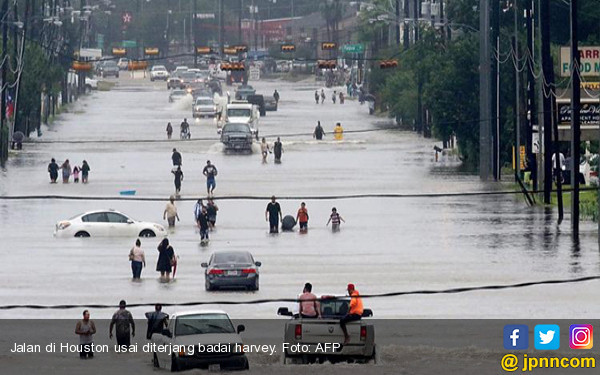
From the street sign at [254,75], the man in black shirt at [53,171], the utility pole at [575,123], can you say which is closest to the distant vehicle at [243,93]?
the street sign at [254,75]

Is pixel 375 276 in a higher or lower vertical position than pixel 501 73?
lower

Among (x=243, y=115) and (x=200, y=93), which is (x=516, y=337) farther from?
(x=200, y=93)

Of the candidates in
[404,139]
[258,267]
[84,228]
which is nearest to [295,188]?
[84,228]

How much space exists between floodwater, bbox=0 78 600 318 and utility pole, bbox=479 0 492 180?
1.40m

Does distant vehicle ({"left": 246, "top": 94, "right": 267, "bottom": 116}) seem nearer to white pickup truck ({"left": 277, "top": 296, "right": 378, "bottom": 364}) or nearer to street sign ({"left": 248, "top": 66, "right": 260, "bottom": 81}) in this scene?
street sign ({"left": 248, "top": 66, "right": 260, "bottom": 81})

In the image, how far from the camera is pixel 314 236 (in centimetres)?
6131

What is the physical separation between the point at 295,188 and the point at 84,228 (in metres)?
15.8

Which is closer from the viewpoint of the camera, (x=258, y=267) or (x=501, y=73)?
(x=258, y=267)

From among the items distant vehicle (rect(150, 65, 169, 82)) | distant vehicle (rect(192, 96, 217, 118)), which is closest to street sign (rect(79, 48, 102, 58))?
distant vehicle (rect(150, 65, 169, 82))

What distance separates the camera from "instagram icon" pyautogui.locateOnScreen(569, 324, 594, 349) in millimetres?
35094

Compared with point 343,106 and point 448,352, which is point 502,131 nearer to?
point 448,352

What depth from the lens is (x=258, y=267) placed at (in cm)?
4881

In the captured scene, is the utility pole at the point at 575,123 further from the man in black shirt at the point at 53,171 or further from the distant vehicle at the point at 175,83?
the distant vehicle at the point at 175,83

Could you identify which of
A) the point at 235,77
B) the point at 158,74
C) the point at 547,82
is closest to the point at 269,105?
the point at 235,77
